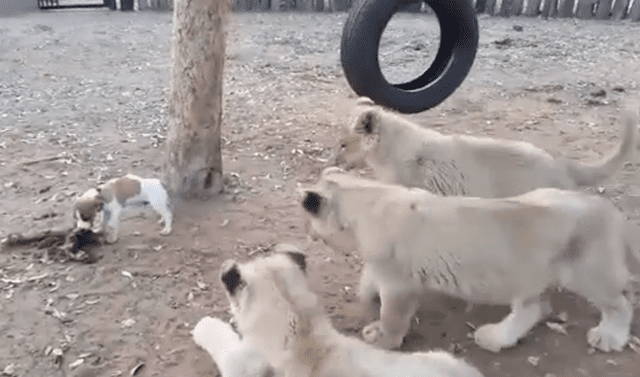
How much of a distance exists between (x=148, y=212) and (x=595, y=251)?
3212mm

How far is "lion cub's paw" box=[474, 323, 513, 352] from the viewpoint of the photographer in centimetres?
334

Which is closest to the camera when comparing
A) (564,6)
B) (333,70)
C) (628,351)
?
(628,351)

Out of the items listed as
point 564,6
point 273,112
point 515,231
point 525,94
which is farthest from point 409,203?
point 564,6

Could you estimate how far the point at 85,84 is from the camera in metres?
8.60

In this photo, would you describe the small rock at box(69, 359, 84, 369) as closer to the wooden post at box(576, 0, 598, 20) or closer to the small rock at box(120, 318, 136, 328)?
the small rock at box(120, 318, 136, 328)

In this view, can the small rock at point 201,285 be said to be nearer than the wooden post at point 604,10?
Yes

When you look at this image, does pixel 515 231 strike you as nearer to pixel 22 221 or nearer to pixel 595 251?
pixel 595 251

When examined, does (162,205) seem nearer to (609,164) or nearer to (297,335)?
(297,335)

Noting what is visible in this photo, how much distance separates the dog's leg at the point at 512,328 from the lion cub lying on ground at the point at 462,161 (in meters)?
0.88

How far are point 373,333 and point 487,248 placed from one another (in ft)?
2.66

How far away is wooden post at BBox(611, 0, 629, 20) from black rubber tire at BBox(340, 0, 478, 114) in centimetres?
988

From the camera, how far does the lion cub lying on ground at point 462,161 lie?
13.0 ft

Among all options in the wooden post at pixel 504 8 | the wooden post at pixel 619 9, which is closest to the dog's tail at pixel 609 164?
the wooden post at pixel 504 8

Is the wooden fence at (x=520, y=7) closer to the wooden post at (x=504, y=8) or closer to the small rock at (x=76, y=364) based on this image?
the wooden post at (x=504, y=8)
